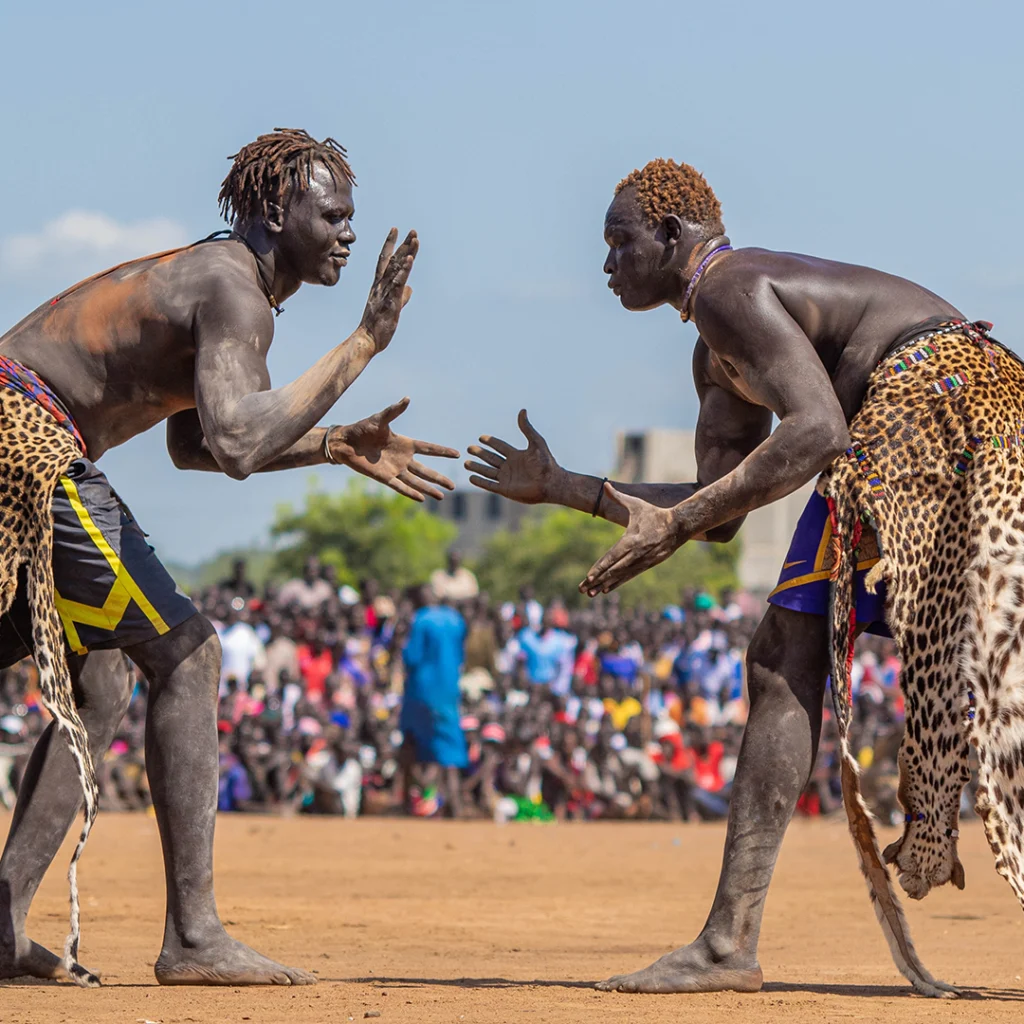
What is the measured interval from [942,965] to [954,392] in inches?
81.4

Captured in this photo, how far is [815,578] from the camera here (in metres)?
4.75

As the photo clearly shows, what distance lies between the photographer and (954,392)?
4711 millimetres

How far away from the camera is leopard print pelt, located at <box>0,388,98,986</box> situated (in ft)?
15.0

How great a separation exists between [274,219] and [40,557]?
125cm

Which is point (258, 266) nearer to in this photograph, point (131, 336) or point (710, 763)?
point (131, 336)

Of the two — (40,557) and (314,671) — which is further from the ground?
(40,557)

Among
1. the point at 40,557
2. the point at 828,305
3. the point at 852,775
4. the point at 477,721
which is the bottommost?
the point at 477,721

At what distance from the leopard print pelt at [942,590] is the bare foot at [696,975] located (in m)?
0.43

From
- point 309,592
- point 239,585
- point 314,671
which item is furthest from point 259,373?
point 309,592

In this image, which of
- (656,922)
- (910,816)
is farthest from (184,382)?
(656,922)

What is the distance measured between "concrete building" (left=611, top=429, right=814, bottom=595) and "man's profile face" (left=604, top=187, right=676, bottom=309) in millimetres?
74705

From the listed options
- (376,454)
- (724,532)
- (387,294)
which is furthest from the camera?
(724,532)

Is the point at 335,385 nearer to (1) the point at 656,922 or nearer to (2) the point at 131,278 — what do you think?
(2) the point at 131,278

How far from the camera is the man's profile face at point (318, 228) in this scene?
16.6ft
